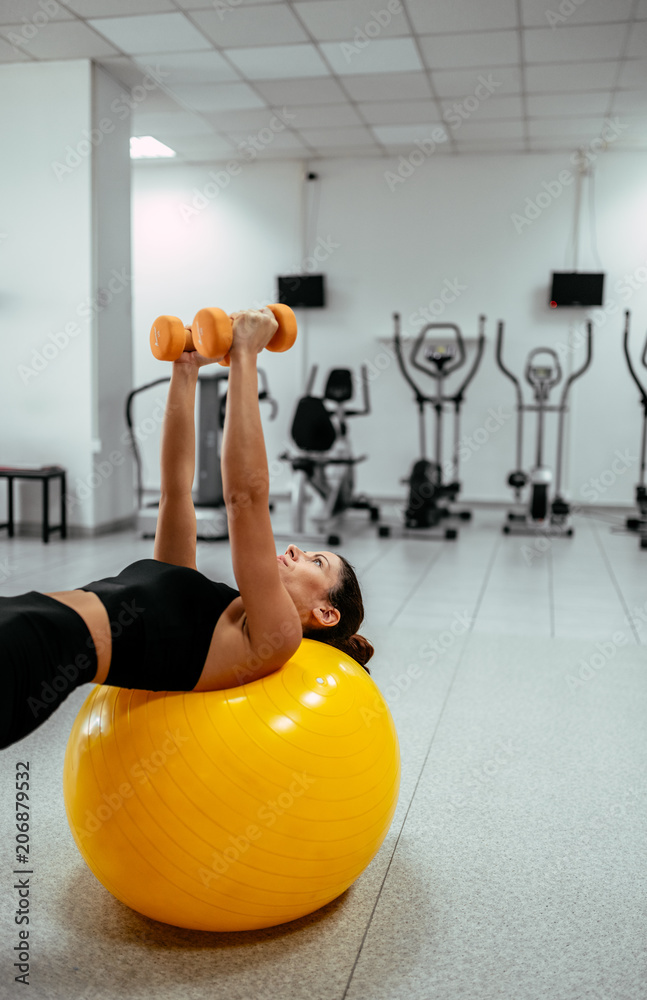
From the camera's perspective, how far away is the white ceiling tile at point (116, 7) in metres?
4.53

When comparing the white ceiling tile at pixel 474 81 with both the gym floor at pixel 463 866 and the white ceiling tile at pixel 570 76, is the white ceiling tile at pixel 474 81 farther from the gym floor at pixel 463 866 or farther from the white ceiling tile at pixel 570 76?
the gym floor at pixel 463 866

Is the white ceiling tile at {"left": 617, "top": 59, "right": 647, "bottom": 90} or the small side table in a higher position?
the white ceiling tile at {"left": 617, "top": 59, "right": 647, "bottom": 90}

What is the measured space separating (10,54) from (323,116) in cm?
230

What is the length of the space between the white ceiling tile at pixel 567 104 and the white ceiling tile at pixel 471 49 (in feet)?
2.46

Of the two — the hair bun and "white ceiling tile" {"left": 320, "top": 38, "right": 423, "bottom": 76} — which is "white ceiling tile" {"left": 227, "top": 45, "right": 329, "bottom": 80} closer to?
"white ceiling tile" {"left": 320, "top": 38, "right": 423, "bottom": 76}

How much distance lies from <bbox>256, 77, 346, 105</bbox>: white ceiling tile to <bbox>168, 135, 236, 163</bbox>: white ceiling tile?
3.59ft

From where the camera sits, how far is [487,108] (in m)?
6.15

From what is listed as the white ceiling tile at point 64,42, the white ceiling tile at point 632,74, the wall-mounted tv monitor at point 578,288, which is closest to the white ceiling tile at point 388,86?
the white ceiling tile at point 632,74

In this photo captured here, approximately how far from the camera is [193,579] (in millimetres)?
1529

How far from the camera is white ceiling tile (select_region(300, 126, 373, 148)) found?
268 inches

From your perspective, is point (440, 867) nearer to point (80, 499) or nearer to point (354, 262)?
point (80, 499)

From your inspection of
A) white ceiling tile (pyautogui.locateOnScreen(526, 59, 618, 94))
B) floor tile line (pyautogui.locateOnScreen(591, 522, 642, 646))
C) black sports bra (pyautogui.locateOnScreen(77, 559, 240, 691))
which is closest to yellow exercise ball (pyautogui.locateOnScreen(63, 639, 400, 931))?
black sports bra (pyautogui.locateOnScreen(77, 559, 240, 691))

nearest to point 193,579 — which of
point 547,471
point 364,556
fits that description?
point 364,556

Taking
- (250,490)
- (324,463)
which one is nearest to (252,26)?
(324,463)
